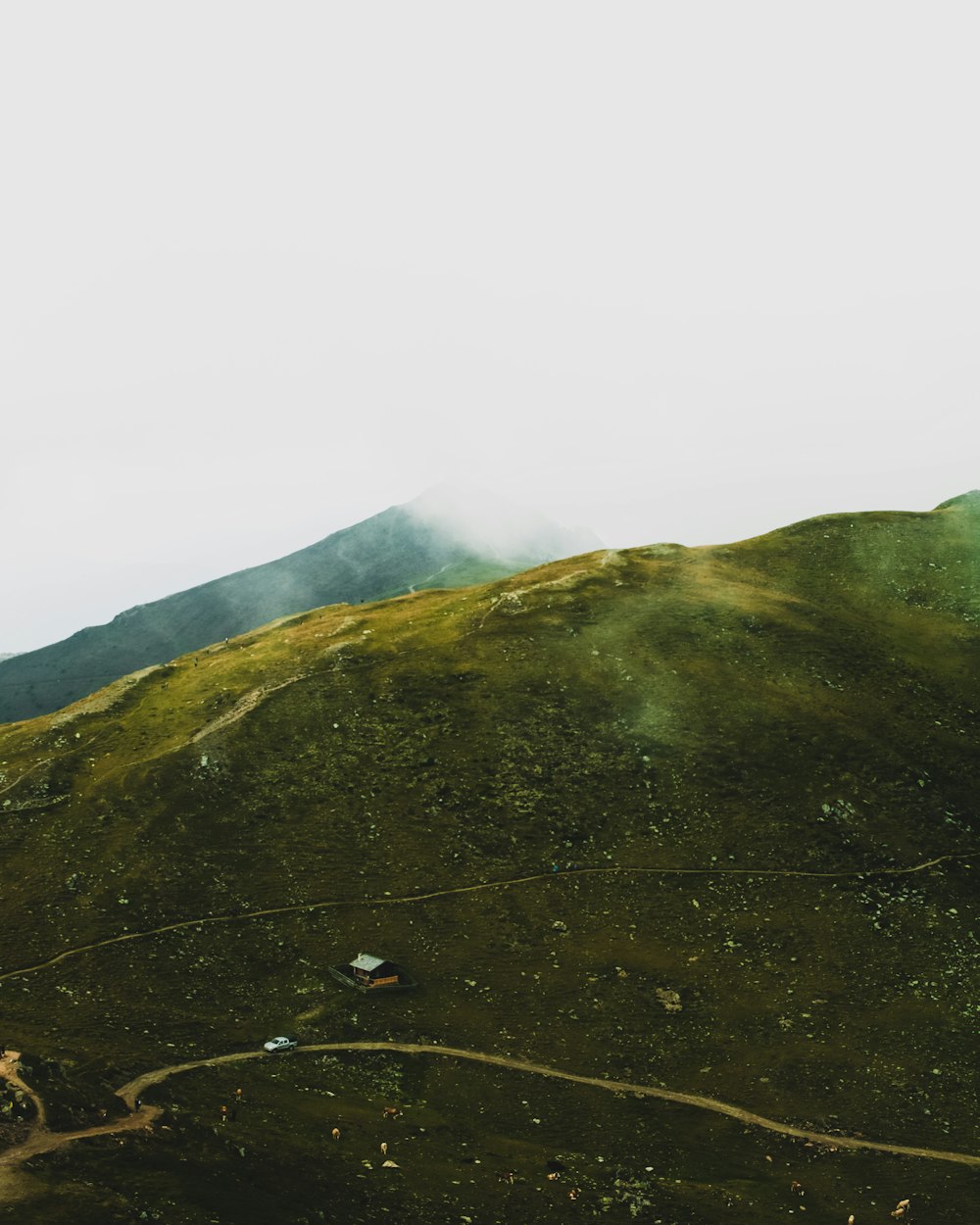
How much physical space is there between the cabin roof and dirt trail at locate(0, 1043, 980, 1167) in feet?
20.3

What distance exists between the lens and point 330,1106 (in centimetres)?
4959

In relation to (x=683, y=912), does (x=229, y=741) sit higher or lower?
higher

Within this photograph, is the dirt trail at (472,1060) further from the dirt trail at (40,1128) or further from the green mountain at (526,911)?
the green mountain at (526,911)

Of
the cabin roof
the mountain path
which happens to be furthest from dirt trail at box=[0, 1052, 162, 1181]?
the cabin roof

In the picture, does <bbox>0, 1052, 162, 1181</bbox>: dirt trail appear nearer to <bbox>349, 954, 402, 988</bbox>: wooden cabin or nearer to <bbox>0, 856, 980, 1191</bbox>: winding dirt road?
<bbox>0, 856, 980, 1191</bbox>: winding dirt road

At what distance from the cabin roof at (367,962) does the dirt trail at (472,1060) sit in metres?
6.18

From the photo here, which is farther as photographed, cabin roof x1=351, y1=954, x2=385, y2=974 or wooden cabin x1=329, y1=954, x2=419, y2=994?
cabin roof x1=351, y1=954, x2=385, y2=974

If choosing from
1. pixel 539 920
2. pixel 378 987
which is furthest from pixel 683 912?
pixel 378 987

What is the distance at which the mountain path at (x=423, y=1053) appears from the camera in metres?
38.2

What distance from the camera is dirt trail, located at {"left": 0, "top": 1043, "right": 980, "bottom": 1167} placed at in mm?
38938

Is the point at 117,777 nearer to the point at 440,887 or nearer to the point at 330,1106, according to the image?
the point at 440,887

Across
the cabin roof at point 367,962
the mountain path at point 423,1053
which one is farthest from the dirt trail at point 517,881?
the mountain path at point 423,1053

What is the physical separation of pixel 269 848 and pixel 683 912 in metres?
38.6

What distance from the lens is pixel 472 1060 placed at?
57000mm
